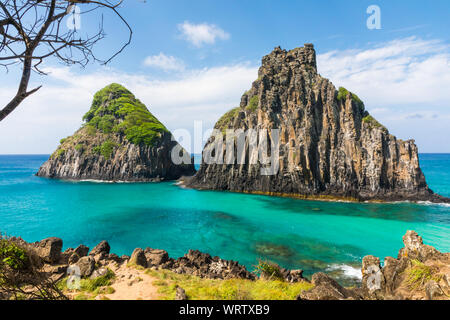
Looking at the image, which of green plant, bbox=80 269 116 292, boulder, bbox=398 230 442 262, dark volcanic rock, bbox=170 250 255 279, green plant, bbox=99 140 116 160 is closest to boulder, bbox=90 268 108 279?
green plant, bbox=80 269 116 292

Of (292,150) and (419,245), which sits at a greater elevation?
(292,150)

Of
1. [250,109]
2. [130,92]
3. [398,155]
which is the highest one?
[130,92]

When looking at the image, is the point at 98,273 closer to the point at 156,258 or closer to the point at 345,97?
the point at 156,258

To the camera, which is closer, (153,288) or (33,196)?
(153,288)

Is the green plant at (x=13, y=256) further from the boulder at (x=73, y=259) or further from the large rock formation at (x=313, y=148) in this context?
the large rock formation at (x=313, y=148)

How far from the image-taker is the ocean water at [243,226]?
19734 mm

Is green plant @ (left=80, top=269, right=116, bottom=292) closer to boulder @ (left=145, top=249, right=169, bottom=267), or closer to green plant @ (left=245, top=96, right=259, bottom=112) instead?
boulder @ (left=145, top=249, right=169, bottom=267)

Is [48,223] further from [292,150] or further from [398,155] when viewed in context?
[398,155]

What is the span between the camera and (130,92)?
358 ft

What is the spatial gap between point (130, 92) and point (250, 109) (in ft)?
252

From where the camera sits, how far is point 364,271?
27.9 feet

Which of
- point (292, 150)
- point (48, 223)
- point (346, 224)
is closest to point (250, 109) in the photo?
point (292, 150)

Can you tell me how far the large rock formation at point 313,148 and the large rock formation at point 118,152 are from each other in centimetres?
2348
